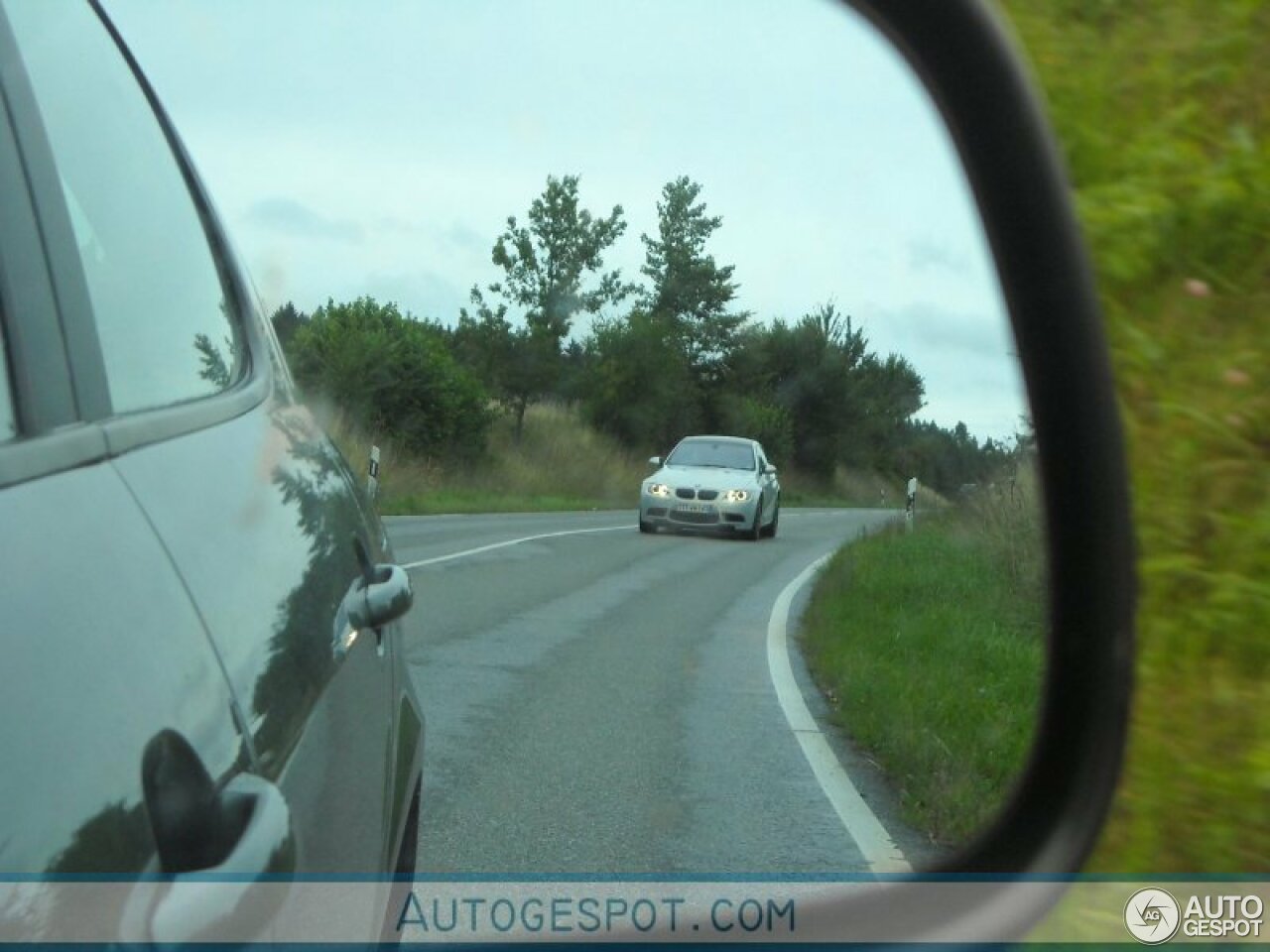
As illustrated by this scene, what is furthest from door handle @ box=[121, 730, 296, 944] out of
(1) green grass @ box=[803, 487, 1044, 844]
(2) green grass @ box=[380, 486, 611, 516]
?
(1) green grass @ box=[803, 487, 1044, 844]

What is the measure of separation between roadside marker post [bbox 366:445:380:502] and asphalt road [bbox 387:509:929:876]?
0.22 meters

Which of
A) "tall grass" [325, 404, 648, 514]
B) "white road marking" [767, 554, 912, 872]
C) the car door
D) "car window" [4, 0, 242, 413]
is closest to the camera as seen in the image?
the car door

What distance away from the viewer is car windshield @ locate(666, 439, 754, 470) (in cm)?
278

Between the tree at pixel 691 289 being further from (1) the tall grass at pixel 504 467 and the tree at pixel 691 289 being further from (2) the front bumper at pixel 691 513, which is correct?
(2) the front bumper at pixel 691 513

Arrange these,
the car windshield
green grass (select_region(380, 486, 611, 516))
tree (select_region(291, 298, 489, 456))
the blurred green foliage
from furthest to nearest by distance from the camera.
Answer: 1. the blurred green foliage
2. the car windshield
3. green grass (select_region(380, 486, 611, 516))
4. tree (select_region(291, 298, 489, 456))

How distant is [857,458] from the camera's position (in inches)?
141

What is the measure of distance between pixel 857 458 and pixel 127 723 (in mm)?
2530

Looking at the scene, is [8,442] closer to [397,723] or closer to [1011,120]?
[397,723]

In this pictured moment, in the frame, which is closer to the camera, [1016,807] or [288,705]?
[288,705]

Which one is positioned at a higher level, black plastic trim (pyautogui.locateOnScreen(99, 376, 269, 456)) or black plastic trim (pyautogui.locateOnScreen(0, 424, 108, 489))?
black plastic trim (pyautogui.locateOnScreen(0, 424, 108, 489))

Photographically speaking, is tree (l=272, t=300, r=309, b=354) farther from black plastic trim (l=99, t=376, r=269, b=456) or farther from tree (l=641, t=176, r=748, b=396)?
tree (l=641, t=176, r=748, b=396)

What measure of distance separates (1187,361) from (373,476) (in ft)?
6.51

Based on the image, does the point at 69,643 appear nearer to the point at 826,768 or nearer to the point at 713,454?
the point at 713,454

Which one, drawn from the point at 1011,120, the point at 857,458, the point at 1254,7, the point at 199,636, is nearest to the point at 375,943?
the point at 199,636
